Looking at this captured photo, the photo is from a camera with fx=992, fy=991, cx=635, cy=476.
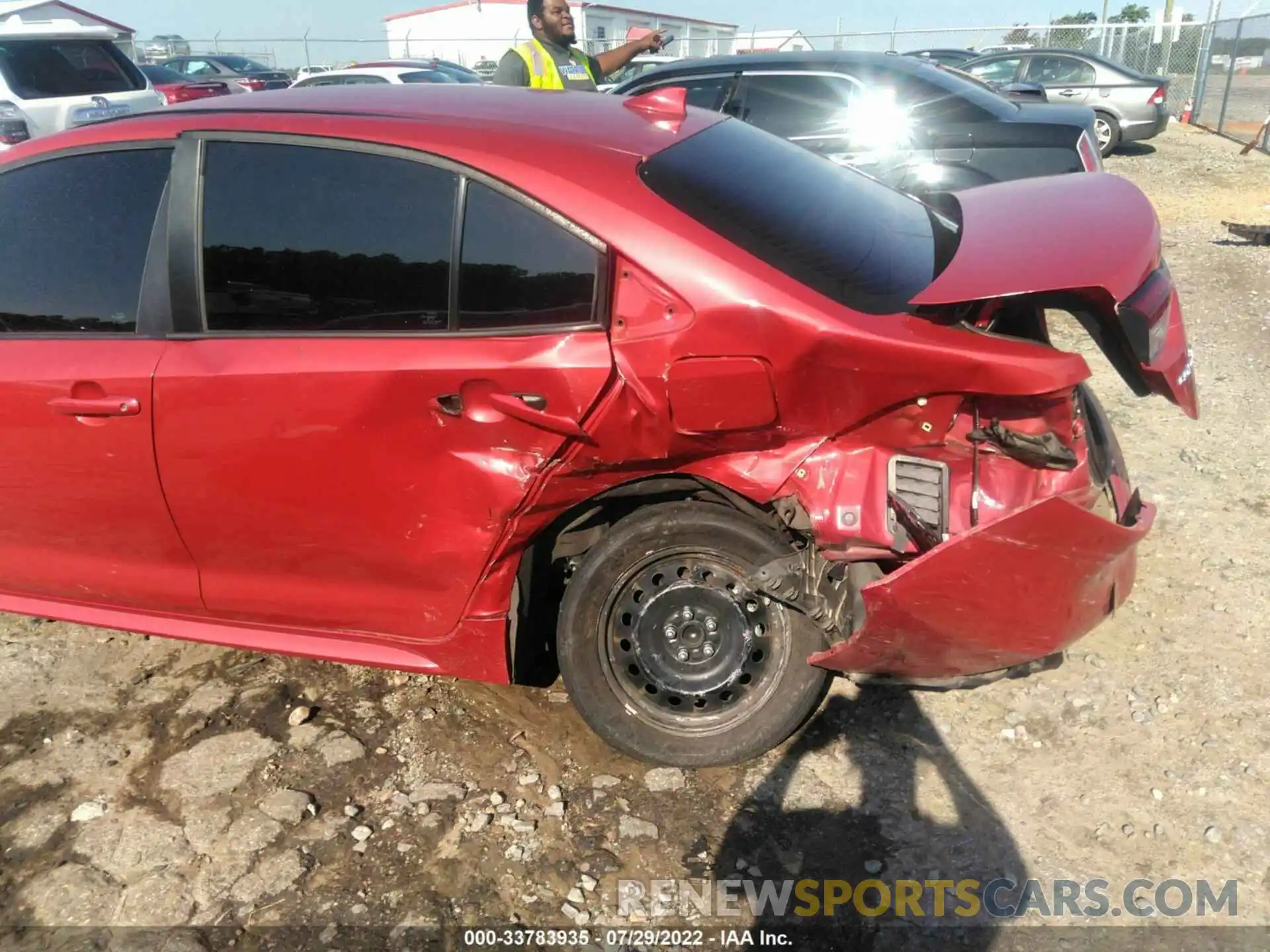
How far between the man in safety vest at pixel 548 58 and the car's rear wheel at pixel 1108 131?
36.8ft

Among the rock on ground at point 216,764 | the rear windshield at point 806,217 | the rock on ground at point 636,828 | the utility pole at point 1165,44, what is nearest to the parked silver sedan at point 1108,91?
→ the utility pole at point 1165,44

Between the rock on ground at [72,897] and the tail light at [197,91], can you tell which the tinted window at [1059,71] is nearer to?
the tail light at [197,91]

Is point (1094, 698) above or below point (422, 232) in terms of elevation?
below

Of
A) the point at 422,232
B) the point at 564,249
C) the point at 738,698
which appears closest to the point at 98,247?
the point at 422,232

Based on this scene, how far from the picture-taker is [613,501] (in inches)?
108

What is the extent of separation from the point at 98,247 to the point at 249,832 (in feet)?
5.55

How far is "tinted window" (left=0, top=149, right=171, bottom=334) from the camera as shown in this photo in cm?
279

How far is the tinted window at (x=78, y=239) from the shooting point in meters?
2.79

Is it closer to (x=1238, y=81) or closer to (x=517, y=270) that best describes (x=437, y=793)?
(x=517, y=270)

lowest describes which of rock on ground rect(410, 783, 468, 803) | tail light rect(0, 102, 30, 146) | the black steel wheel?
rock on ground rect(410, 783, 468, 803)

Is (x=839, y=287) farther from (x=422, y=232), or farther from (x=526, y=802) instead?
(x=526, y=802)

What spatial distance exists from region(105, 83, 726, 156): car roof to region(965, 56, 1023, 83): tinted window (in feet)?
47.3

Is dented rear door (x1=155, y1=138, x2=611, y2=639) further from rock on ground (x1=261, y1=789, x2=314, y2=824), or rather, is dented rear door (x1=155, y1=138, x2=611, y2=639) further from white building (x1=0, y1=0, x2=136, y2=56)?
white building (x1=0, y1=0, x2=136, y2=56)

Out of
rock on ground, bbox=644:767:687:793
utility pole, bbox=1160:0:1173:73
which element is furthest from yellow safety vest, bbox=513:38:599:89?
utility pole, bbox=1160:0:1173:73
